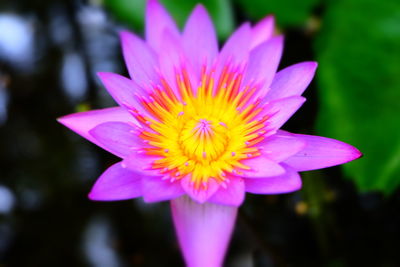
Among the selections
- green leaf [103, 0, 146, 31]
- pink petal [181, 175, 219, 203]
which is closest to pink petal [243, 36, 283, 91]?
pink petal [181, 175, 219, 203]

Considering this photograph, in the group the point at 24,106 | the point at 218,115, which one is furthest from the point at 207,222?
the point at 24,106

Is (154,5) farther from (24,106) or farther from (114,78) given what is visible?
(24,106)

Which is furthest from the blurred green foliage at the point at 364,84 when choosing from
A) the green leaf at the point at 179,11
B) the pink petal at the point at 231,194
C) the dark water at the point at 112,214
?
the pink petal at the point at 231,194

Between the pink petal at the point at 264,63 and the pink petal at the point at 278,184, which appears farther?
the pink petal at the point at 264,63

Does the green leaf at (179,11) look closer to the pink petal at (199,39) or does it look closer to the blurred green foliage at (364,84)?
the blurred green foliage at (364,84)

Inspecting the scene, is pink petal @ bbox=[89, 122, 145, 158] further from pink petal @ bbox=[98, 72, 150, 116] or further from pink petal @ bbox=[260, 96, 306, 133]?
pink petal @ bbox=[260, 96, 306, 133]

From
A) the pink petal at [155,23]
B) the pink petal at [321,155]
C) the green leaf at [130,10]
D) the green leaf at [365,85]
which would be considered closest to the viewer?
the pink petal at [321,155]
